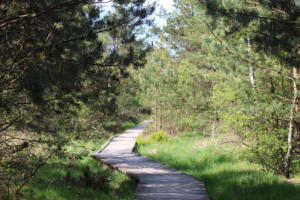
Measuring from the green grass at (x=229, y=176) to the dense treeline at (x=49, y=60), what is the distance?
9.56 feet

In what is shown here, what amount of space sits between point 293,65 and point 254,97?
43.1 inches

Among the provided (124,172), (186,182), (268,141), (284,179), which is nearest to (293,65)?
(268,141)

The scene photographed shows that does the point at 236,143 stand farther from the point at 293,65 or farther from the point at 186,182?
the point at 293,65

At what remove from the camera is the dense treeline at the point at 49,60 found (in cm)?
352

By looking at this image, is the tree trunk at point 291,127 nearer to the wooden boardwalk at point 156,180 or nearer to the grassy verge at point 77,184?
the wooden boardwalk at point 156,180

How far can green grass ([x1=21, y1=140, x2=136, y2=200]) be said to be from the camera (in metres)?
5.38

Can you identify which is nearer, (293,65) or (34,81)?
(34,81)

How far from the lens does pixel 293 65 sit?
5.09 metres

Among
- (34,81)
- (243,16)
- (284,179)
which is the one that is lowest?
(284,179)

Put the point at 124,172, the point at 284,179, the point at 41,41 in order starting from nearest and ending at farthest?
the point at 41,41 → the point at 284,179 → the point at 124,172

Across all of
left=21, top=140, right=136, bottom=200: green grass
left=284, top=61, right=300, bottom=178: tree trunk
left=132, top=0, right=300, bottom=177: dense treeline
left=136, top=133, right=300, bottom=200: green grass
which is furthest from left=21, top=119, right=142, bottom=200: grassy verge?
left=284, top=61, right=300, bottom=178: tree trunk

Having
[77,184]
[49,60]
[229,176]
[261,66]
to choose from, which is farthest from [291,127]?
[77,184]

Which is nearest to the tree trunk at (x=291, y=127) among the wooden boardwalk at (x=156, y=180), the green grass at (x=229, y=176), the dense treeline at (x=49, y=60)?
the green grass at (x=229, y=176)

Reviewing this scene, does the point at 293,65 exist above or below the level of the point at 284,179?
above
